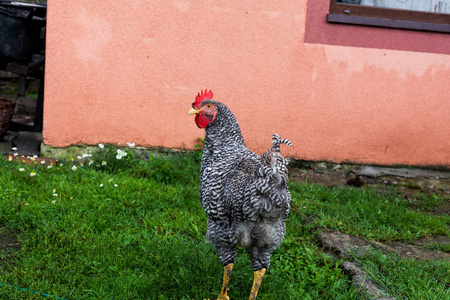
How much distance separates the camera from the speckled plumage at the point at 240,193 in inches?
98.6

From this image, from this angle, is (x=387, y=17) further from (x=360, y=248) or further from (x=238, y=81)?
(x=360, y=248)

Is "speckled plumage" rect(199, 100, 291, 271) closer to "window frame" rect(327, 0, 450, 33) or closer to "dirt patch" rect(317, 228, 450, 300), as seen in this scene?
"dirt patch" rect(317, 228, 450, 300)

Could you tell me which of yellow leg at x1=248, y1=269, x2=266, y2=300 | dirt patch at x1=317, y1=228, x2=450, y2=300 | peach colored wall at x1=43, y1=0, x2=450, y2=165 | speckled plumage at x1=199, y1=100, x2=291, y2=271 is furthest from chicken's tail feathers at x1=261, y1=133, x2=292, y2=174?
peach colored wall at x1=43, y1=0, x2=450, y2=165

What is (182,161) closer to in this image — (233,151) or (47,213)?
(47,213)

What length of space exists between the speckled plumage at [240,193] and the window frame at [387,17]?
3.53 metres

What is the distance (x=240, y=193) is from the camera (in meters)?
2.59

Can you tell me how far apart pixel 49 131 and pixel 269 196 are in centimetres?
401

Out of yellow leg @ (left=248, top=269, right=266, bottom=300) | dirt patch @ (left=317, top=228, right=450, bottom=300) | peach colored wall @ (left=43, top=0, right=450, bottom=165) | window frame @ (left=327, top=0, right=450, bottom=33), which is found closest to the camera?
yellow leg @ (left=248, top=269, right=266, bottom=300)

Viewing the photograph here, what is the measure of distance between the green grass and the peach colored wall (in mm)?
766

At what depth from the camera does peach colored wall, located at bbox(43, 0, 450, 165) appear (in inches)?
214

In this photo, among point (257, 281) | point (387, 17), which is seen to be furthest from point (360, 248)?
point (387, 17)

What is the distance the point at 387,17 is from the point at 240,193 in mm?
4422

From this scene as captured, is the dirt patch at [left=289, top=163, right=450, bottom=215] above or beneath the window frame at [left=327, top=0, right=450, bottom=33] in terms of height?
beneath

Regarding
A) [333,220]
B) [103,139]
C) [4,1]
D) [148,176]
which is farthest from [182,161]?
[4,1]
